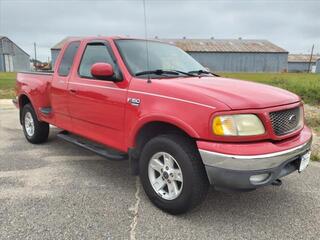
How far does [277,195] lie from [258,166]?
138 cm

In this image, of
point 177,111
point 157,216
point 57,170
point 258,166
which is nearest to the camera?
point 258,166

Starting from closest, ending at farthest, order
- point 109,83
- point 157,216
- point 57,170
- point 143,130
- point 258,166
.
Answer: point 258,166
point 157,216
point 143,130
point 109,83
point 57,170

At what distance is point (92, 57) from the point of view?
172 inches

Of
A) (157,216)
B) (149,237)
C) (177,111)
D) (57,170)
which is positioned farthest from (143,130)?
(57,170)

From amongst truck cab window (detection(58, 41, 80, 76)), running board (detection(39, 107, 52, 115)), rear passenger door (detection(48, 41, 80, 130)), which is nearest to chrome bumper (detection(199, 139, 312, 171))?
rear passenger door (detection(48, 41, 80, 130))

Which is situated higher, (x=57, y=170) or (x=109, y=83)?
(x=109, y=83)

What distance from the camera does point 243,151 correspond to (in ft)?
9.04

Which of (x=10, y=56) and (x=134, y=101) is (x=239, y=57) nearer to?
(x=10, y=56)

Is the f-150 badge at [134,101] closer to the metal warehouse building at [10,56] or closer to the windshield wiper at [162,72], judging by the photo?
the windshield wiper at [162,72]

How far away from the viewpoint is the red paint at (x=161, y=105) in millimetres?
2865

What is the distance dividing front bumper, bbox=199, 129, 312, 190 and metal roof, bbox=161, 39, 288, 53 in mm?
57053

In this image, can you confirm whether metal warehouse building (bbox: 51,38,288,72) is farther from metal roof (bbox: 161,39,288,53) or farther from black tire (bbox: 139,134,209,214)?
black tire (bbox: 139,134,209,214)

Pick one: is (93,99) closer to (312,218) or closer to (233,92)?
(233,92)

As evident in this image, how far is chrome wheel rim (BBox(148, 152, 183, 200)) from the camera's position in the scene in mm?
3236
